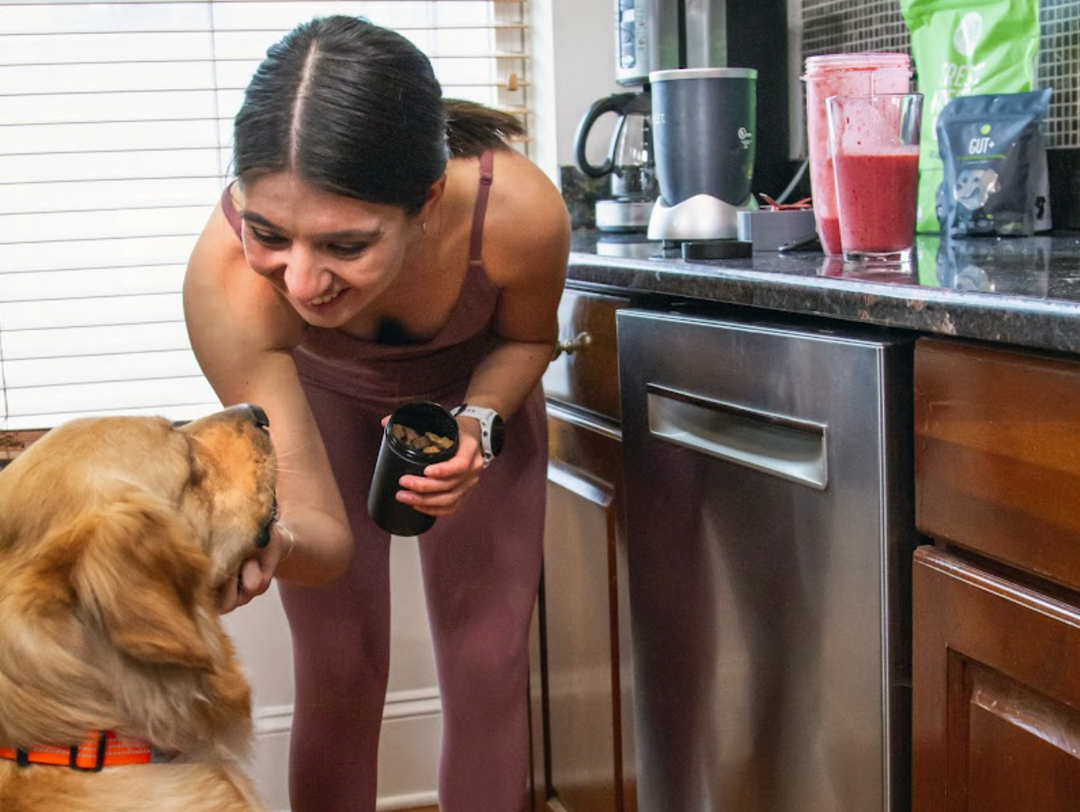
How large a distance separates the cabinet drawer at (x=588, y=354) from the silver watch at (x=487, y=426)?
0.26 metres

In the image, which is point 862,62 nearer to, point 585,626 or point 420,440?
point 420,440

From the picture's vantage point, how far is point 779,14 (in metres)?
2.31

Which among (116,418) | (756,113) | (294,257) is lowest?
(116,418)

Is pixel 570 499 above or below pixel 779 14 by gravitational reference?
below

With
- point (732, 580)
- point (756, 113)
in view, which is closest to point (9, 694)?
point (732, 580)

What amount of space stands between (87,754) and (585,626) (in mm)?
944

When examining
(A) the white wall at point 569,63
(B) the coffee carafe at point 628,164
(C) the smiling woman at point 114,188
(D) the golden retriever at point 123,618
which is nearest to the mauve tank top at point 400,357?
(D) the golden retriever at point 123,618

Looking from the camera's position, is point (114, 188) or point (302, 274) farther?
point (114, 188)

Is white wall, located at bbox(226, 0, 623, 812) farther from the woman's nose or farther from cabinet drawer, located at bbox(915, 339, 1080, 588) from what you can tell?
cabinet drawer, located at bbox(915, 339, 1080, 588)

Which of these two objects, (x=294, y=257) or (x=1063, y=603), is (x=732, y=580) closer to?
(x=1063, y=603)

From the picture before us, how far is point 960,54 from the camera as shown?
1846 mm

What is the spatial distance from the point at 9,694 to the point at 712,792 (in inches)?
33.8

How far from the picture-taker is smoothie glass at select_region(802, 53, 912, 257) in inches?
65.9

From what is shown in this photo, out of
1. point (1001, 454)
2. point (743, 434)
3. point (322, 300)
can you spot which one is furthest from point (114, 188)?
point (1001, 454)
